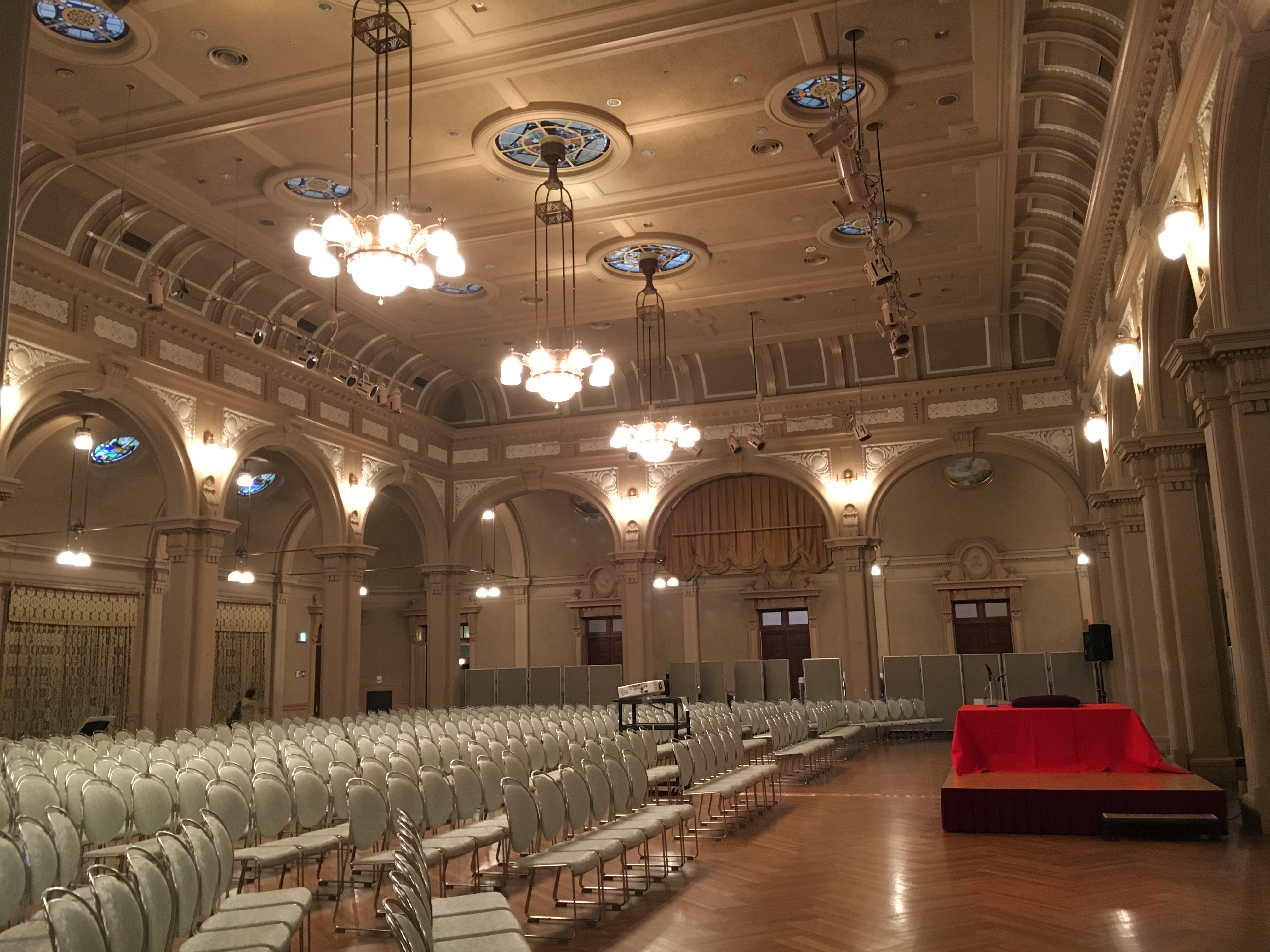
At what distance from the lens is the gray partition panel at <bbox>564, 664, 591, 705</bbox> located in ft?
63.0

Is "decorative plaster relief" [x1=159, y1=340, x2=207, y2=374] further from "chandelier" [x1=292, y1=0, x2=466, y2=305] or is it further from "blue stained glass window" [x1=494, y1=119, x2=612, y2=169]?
"chandelier" [x1=292, y1=0, x2=466, y2=305]

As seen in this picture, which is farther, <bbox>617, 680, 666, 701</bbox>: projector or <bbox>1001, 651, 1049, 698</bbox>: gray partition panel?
<bbox>1001, 651, 1049, 698</bbox>: gray partition panel

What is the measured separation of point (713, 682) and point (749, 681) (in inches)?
27.9

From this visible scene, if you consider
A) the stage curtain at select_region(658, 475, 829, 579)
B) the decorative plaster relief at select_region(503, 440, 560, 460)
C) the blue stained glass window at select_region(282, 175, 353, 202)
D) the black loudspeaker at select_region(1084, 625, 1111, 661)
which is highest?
the blue stained glass window at select_region(282, 175, 353, 202)

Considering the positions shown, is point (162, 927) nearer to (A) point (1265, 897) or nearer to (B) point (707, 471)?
(A) point (1265, 897)

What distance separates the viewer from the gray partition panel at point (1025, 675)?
17203mm

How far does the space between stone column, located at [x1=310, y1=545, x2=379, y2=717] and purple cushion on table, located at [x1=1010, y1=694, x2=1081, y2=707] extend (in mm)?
11083

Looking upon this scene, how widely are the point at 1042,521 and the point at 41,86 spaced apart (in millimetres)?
19660

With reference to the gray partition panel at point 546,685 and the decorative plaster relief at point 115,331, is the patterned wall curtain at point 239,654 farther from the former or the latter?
the decorative plaster relief at point 115,331

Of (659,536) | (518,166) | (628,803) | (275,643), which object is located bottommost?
(628,803)

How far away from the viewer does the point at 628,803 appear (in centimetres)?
686

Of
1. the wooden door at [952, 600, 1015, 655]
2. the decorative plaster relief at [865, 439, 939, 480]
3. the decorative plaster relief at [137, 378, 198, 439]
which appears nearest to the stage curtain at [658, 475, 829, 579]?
the decorative plaster relief at [865, 439, 939, 480]

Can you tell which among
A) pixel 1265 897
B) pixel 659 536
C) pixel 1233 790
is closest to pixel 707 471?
pixel 659 536

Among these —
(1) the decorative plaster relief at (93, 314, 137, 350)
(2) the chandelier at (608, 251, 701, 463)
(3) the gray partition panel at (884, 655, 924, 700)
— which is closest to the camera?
(1) the decorative plaster relief at (93, 314, 137, 350)
